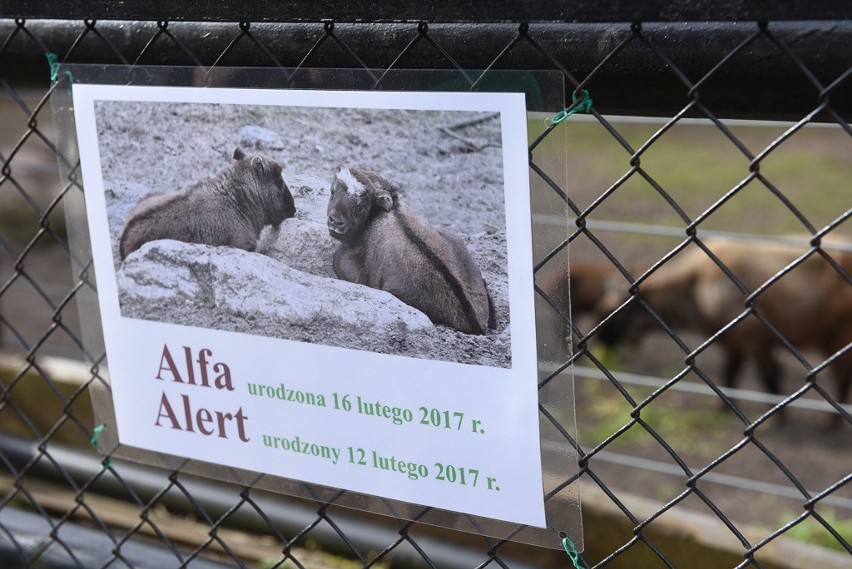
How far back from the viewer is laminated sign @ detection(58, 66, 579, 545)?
1.09m

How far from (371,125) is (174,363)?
51cm

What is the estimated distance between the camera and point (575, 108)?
1043mm

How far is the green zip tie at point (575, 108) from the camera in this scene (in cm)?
103

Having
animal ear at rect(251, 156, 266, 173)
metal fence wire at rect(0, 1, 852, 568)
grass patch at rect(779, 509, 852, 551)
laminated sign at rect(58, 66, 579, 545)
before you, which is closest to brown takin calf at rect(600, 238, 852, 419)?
metal fence wire at rect(0, 1, 852, 568)

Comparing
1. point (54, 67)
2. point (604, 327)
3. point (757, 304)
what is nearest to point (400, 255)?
point (54, 67)

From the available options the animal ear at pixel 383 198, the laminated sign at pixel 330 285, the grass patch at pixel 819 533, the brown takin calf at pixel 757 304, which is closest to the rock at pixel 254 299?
the laminated sign at pixel 330 285

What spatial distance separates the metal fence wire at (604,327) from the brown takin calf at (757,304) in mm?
15

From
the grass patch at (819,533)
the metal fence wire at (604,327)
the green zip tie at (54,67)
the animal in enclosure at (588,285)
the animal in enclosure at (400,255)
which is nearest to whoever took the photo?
the metal fence wire at (604,327)

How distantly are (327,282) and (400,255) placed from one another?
0.38 ft

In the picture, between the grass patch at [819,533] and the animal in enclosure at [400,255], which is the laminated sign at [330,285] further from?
the grass patch at [819,533]

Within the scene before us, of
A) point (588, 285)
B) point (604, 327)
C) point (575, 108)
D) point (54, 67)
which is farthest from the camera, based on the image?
point (588, 285)

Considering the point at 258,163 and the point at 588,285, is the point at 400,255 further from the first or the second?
the point at 588,285

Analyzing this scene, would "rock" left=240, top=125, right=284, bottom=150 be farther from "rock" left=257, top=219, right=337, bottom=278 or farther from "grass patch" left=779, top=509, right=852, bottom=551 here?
"grass patch" left=779, top=509, right=852, bottom=551

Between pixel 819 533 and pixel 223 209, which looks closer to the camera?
pixel 223 209
